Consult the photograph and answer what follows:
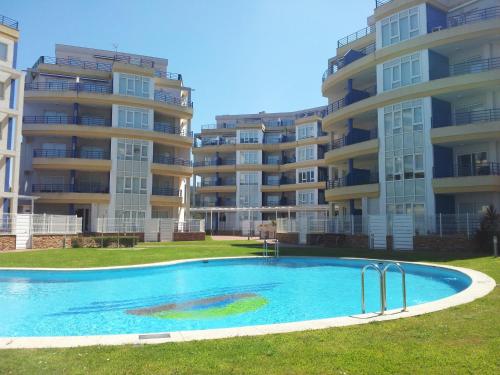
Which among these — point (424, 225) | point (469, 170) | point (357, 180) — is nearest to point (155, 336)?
point (424, 225)

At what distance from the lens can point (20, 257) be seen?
2300 centimetres

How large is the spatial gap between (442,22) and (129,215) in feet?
108

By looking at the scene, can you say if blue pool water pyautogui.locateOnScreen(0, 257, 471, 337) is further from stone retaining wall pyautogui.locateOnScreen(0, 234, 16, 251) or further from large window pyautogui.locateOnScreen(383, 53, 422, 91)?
large window pyautogui.locateOnScreen(383, 53, 422, 91)

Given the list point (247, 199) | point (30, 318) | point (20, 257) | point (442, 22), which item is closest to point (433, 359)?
point (30, 318)

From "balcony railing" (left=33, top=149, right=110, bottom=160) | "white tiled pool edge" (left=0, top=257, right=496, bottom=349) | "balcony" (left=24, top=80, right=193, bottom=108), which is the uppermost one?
"balcony" (left=24, top=80, right=193, bottom=108)

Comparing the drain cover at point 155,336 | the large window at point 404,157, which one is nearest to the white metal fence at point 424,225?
the large window at point 404,157

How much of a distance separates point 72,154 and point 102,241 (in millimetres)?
14731

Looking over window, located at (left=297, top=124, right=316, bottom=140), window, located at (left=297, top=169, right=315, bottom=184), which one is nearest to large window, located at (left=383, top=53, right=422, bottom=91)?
window, located at (left=297, top=124, right=316, bottom=140)

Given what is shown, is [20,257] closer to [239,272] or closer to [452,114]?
[239,272]

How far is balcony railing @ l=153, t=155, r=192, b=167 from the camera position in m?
47.3

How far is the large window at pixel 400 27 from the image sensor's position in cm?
3234

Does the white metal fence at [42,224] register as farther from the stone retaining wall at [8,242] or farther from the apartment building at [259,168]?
the apartment building at [259,168]

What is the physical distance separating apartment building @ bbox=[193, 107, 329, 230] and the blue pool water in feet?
138

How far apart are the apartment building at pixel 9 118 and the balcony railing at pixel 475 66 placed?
34.7 m
